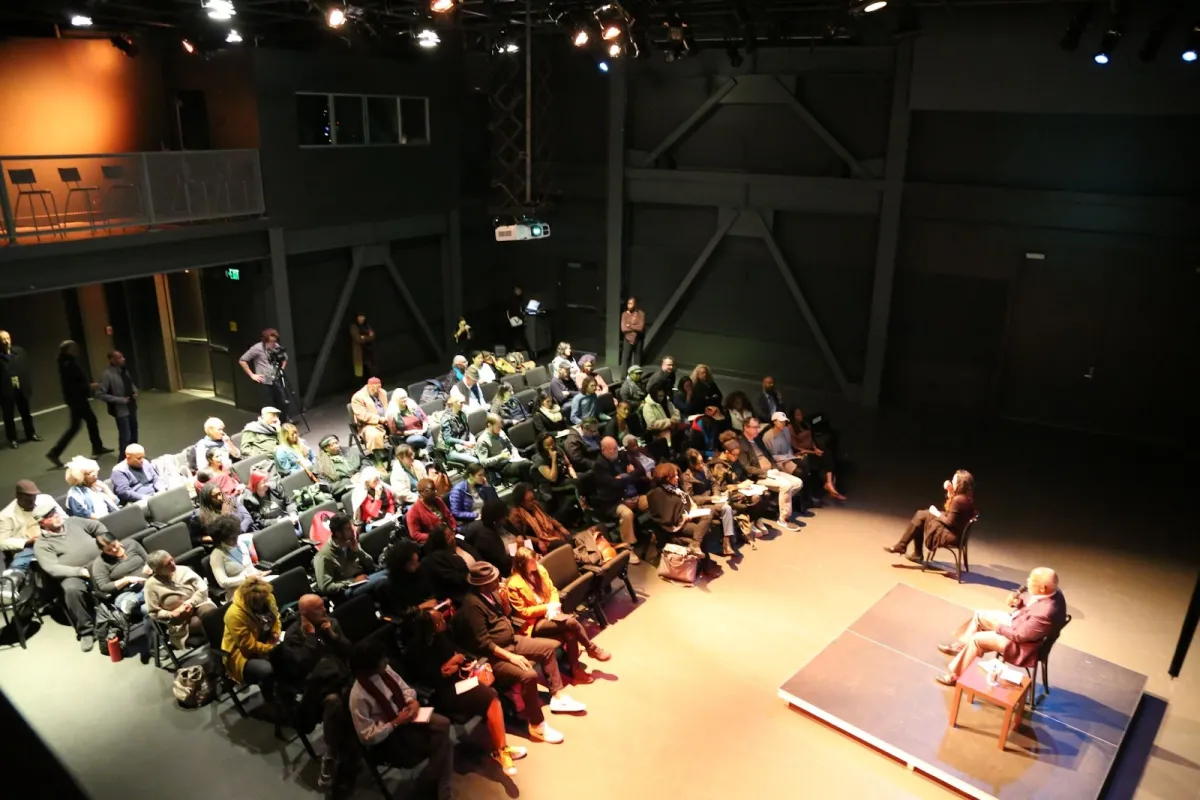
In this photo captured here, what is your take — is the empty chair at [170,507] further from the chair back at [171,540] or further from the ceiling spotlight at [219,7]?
the ceiling spotlight at [219,7]

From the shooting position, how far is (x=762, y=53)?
13.6 m

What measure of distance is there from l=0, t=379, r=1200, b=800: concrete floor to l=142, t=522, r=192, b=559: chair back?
921mm

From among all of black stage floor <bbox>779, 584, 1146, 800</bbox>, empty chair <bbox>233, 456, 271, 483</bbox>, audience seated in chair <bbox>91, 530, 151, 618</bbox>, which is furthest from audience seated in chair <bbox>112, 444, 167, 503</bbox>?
black stage floor <bbox>779, 584, 1146, 800</bbox>

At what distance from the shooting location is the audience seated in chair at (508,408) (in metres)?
10.9

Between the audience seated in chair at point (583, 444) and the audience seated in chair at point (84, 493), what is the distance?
4.45 metres

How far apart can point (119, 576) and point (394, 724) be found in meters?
3.11

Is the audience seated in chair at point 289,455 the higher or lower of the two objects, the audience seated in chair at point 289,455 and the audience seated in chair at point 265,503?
the higher

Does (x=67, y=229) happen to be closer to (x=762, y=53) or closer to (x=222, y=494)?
(x=222, y=494)

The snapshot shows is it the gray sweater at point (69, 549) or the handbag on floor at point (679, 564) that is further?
the handbag on floor at point (679, 564)

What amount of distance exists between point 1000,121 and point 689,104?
16.1ft

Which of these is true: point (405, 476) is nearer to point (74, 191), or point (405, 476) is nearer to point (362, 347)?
point (74, 191)

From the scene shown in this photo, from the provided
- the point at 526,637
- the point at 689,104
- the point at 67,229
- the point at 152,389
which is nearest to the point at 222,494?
the point at 526,637

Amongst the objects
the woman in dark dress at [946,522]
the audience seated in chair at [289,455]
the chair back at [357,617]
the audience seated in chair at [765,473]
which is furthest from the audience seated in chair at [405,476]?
the woman in dark dress at [946,522]

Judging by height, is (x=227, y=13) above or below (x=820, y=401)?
above
